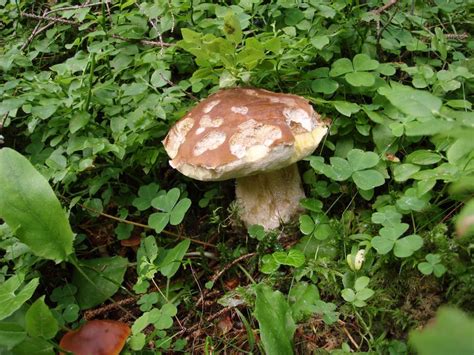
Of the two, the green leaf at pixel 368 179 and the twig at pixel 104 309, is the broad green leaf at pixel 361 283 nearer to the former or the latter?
the green leaf at pixel 368 179

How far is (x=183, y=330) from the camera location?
1.99 m

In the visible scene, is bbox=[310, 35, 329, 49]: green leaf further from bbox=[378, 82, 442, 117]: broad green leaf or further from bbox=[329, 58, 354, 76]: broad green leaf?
bbox=[378, 82, 442, 117]: broad green leaf

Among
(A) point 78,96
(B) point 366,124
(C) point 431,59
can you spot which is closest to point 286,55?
(B) point 366,124

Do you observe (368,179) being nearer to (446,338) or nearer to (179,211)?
(179,211)

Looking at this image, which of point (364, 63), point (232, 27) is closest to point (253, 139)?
point (232, 27)

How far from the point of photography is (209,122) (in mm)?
2025

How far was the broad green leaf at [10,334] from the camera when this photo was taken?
159 centimetres

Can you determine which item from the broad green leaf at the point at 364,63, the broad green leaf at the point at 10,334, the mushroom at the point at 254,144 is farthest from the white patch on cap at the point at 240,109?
the broad green leaf at the point at 10,334

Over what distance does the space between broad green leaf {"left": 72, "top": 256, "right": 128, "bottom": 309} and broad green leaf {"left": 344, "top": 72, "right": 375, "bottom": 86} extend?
4.59 feet

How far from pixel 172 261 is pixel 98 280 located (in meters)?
0.44

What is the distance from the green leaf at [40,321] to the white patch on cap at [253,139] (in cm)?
90

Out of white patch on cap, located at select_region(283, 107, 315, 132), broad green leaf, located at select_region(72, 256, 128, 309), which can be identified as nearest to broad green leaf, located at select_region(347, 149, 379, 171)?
white patch on cap, located at select_region(283, 107, 315, 132)

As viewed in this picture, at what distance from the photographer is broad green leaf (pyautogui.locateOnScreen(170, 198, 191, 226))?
7.07 ft

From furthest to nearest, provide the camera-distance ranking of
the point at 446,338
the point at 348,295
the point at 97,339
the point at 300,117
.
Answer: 1. the point at 300,117
2. the point at 97,339
3. the point at 348,295
4. the point at 446,338
